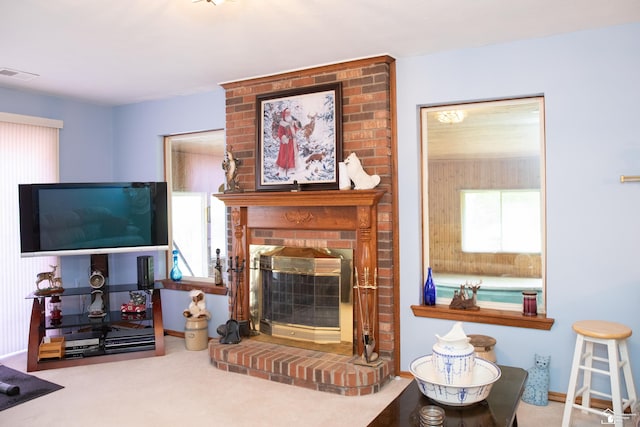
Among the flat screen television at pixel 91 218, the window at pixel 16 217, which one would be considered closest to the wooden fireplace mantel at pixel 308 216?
the flat screen television at pixel 91 218

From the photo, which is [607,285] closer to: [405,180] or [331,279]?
[405,180]

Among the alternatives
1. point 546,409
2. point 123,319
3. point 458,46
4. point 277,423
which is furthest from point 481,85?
point 123,319

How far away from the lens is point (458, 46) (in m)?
3.31

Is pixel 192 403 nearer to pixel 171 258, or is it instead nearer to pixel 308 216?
pixel 308 216

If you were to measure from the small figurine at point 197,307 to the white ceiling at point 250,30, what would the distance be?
6.30 ft

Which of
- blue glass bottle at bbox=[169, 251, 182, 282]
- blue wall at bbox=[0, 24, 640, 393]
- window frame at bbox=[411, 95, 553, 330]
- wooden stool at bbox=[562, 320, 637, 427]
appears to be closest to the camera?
wooden stool at bbox=[562, 320, 637, 427]

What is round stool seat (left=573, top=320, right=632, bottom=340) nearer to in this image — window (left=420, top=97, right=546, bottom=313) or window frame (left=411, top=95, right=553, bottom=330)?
window frame (left=411, top=95, right=553, bottom=330)

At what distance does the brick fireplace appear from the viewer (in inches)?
134

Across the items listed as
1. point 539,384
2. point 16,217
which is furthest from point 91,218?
point 539,384

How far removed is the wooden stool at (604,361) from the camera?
8.49 ft

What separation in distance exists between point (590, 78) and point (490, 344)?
1784 mm

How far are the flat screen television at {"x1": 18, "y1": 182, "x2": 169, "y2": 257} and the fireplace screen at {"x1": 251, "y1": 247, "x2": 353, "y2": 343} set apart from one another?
1.15m

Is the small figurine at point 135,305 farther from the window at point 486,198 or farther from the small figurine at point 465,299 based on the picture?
the small figurine at point 465,299

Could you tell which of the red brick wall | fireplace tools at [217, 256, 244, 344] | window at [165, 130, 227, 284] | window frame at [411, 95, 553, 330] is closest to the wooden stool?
window frame at [411, 95, 553, 330]
